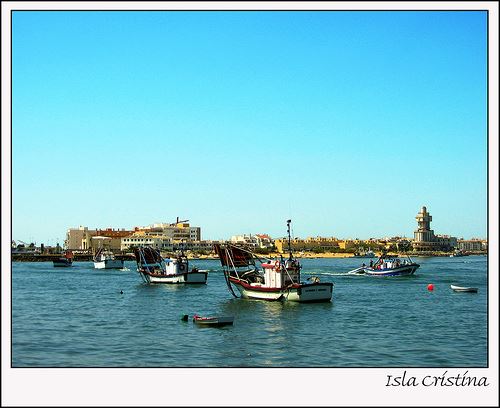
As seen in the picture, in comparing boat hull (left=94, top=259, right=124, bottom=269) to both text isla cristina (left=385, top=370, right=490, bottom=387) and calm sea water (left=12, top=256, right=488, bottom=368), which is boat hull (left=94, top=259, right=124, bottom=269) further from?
text isla cristina (left=385, top=370, right=490, bottom=387)

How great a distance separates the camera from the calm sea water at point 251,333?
31.5 metres

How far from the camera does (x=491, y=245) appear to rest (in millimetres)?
20938

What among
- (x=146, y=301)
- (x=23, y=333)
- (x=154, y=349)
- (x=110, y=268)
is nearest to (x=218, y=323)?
(x=154, y=349)

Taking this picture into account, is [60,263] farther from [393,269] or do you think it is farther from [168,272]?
[393,269]

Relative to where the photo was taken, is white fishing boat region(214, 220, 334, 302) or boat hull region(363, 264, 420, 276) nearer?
white fishing boat region(214, 220, 334, 302)

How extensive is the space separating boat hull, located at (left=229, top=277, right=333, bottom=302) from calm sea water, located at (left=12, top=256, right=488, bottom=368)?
0.75 metres

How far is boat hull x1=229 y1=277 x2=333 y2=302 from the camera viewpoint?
2159 inches

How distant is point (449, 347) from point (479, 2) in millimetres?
20035

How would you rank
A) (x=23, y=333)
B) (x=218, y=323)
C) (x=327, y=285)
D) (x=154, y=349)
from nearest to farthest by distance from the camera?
(x=154, y=349) → (x=23, y=333) → (x=218, y=323) → (x=327, y=285)

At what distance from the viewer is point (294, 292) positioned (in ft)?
180

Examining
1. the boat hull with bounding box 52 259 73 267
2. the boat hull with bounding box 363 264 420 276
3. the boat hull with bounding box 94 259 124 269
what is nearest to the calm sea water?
the boat hull with bounding box 363 264 420 276

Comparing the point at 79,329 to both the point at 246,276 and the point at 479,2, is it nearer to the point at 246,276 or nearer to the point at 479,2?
the point at 246,276

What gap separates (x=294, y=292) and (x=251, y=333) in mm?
15645

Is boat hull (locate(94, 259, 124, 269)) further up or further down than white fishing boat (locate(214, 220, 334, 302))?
further down
